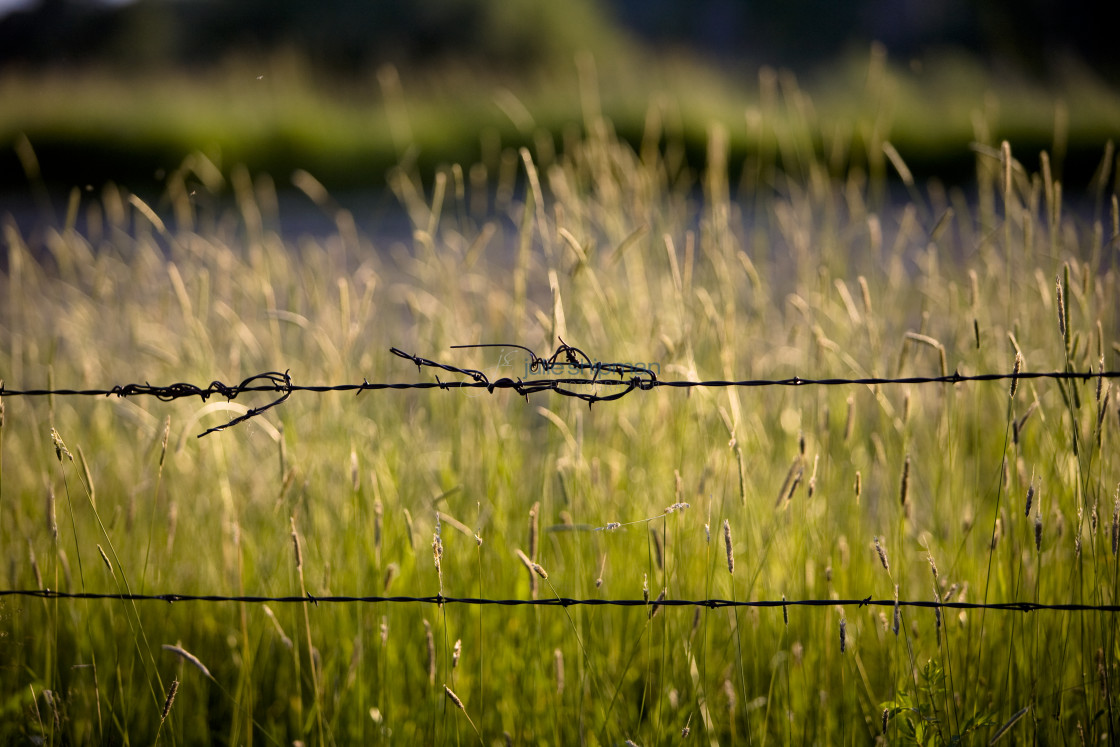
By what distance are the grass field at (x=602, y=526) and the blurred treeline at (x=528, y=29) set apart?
11.1 m

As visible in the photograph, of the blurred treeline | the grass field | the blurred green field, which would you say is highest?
the blurred treeline

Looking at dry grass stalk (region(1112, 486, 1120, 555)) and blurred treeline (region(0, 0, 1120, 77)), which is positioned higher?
blurred treeline (region(0, 0, 1120, 77))

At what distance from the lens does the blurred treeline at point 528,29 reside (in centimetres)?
1389

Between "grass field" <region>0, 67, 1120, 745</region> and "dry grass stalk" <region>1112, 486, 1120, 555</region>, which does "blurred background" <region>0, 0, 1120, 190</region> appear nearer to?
"grass field" <region>0, 67, 1120, 745</region>

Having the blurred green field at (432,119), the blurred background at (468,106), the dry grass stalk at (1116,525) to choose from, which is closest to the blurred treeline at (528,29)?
the blurred background at (468,106)

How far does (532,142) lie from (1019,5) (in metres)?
13.0

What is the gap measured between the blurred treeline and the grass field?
36.5 feet

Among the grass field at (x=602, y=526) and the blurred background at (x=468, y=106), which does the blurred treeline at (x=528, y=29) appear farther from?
the grass field at (x=602, y=526)

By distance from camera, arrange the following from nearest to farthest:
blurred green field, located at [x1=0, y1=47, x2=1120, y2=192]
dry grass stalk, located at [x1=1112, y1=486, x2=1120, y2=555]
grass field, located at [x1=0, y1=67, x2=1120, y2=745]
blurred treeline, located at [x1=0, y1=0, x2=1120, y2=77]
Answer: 1. dry grass stalk, located at [x1=1112, y1=486, x2=1120, y2=555]
2. grass field, located at [x1=0, y1=67, x2=1120, y2=745]
3. blurred green field, located at [x1=0, y1=47, x2=1120, y2=192]
4. blurred treeline, located at [x1=0, y1=0, x2=1120, y2=77]

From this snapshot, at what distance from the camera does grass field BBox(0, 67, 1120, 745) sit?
1.48 m

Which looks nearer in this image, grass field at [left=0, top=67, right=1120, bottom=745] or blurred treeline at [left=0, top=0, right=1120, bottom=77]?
grass field at [left=0, top=67, right=1120, bottom=745]

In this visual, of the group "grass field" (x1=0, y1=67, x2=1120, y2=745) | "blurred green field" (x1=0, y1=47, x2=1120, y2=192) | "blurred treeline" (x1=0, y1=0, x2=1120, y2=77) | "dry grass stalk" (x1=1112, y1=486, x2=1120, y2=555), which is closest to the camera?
"dry grass stalk" (x1=1112, y1=486, x2=1120, y2=555)

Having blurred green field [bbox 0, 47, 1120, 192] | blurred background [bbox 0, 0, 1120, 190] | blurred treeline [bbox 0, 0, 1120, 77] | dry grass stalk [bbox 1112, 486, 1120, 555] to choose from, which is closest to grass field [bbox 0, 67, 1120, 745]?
dry grass stalk [bbox 1112, 486, 1120, 555]

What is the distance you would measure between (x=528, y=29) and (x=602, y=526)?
16.9m
